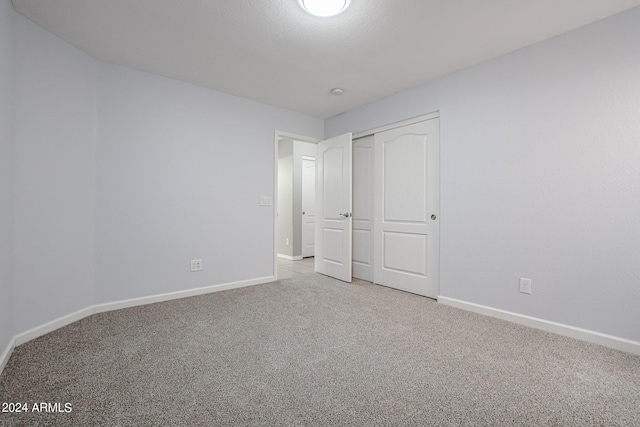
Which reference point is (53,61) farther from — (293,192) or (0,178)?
(293,192)

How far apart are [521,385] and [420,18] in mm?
2466

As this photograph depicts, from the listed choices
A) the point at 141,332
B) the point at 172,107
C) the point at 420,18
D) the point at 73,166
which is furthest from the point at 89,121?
the point at 420,18

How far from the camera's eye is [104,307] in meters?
Result: 2.73

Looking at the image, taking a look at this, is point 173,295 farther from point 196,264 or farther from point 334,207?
point 334,207

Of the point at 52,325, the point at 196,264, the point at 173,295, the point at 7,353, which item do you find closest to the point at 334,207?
the point at 196,264

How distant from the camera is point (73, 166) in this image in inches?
97.7

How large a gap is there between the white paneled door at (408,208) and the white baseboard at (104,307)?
161 cm

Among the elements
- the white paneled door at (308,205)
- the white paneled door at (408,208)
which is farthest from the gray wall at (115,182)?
the white paneled door at (308,205)

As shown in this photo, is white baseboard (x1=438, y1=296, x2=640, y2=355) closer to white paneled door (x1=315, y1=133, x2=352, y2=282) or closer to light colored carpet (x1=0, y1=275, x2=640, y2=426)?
light colored carpet (x1=0, y1=275, x2=640, y2=426)

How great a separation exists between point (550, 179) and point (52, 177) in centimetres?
402

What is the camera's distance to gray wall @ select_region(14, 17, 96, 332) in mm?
2129

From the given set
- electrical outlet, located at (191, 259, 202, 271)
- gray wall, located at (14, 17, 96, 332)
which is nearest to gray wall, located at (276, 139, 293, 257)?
electrical outlet, located at (191, 259, 202, 271)

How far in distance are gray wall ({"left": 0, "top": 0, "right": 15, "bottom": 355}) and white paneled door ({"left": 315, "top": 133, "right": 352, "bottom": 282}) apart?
318 centimetres

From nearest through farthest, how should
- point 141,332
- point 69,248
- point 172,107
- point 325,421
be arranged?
point 325,421 < point 141,332 < point 69,248 < point 172,107
